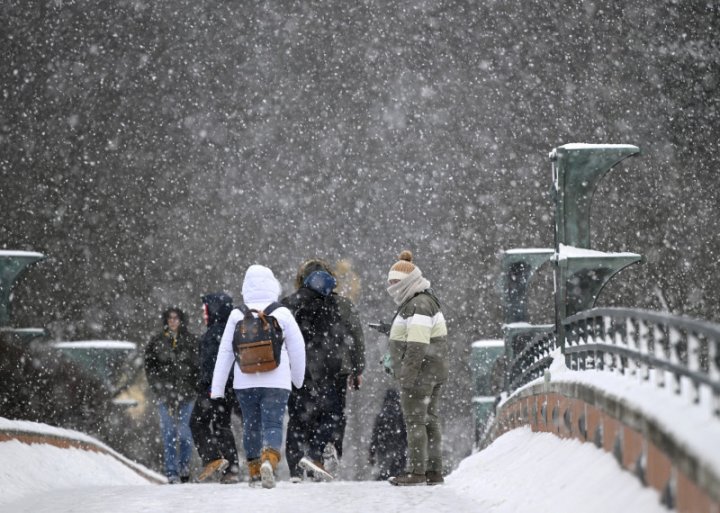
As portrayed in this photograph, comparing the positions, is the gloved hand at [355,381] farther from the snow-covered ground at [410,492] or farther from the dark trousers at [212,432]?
the dark trousers at [212,432]

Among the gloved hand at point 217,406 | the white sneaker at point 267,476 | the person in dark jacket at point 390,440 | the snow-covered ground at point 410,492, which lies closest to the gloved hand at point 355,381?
the snow-covered ground at point 410,492

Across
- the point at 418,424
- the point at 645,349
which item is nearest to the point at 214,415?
the point at 418,424

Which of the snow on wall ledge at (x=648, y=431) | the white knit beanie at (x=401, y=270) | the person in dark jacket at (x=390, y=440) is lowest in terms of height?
the person in dark jacket at (x=390, y=440)

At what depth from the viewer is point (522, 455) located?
845 cm

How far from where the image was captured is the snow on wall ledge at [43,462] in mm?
8289

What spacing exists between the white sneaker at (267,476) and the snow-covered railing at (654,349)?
7.41ft

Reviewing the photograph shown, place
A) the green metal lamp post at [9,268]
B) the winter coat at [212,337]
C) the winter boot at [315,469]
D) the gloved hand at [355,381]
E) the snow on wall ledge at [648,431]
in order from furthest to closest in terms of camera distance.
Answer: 1. the green metal lamp post at [9,268]
2. the winter coat at [212,337]
3. the gloved hand at [355,381]
4. the winter boot at [315,469]
5. the snow on wall ledge at [648,431]

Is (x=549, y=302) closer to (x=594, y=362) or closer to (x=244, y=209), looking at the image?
(x=244, y=209)

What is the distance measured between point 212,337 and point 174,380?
1562 millimetres

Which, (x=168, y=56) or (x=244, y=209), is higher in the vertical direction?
(x=168, y=56)

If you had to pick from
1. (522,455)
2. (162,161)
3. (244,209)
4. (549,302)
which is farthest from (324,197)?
(522,455)

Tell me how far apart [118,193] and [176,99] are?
5.79m

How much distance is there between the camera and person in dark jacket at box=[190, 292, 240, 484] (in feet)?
33.2

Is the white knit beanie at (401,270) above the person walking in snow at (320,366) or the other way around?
above
